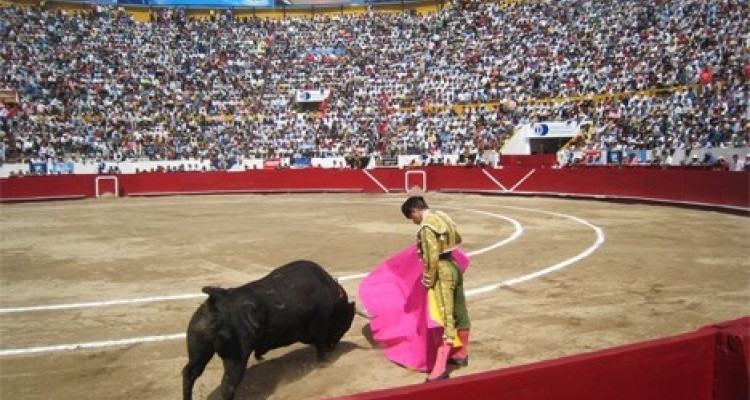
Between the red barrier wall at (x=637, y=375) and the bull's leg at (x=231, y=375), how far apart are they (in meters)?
2.07

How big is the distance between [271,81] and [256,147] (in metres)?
6.47

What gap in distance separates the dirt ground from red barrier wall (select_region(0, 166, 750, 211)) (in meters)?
1.18

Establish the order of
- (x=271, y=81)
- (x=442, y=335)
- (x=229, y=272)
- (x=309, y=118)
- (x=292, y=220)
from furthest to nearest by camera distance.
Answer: (x=271, y=81) → (x=309, y=118) → (x=292, y=220) → (x=229, y=272) → (x=442, y=335)

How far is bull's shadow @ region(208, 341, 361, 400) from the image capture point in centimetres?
410

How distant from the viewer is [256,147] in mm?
30312

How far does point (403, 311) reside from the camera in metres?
4.89

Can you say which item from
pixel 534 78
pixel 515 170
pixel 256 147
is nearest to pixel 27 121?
pixel 256 147

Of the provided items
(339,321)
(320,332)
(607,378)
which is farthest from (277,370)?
(607,378)

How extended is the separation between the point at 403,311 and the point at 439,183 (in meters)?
19.5

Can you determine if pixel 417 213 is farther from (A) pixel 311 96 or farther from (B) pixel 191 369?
(A) pixel 311 96

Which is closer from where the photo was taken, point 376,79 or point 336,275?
point 336,275

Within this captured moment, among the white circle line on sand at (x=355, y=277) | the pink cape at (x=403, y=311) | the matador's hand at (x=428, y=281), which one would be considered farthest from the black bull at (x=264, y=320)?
the white circle line on sand at (x=355, y=277)

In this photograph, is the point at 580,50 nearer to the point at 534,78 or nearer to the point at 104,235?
the point at 534,78

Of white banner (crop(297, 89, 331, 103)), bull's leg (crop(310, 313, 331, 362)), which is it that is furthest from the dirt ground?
white banner (crop(297, 89, 331, 103))
